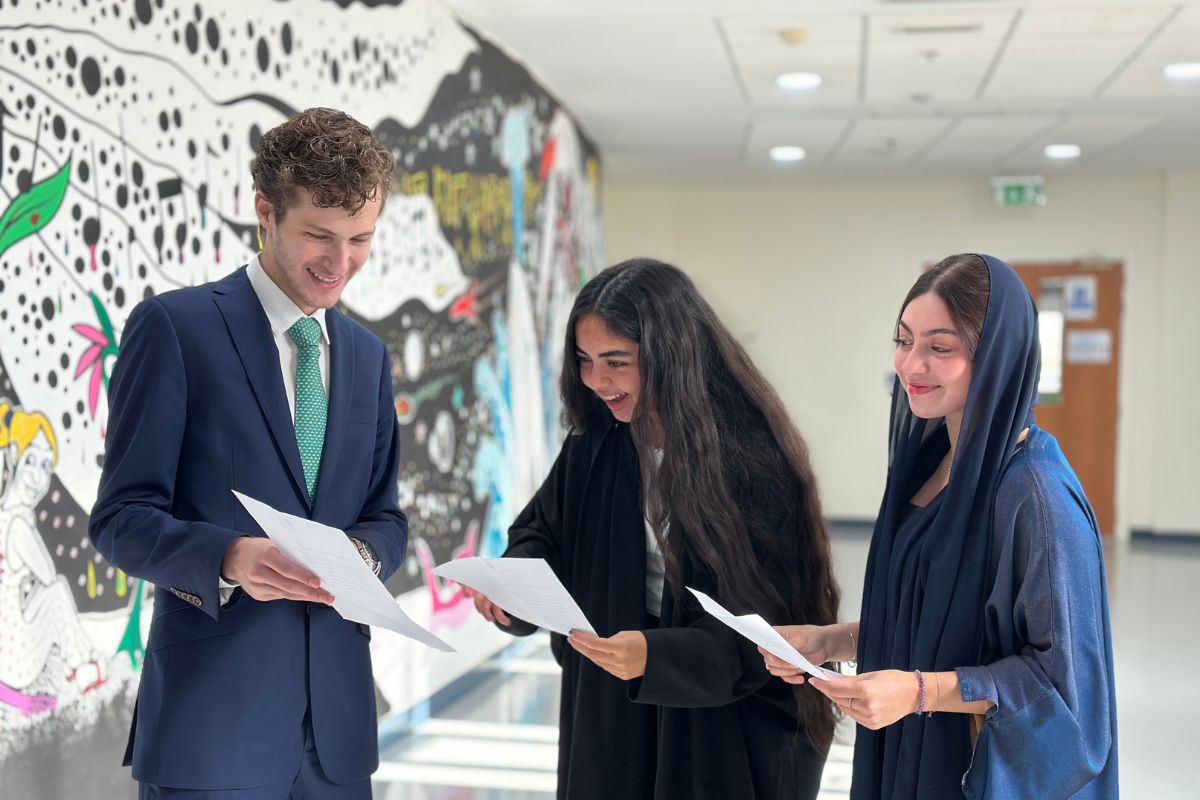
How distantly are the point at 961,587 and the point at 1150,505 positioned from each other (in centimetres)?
1032

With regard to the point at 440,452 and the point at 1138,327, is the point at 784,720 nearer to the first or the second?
the point at 440,452

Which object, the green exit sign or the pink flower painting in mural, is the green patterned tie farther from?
the green exit sign

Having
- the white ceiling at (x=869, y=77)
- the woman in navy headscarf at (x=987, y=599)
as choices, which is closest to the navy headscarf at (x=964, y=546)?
the woman in navy headscarf at (x=987, y=599)

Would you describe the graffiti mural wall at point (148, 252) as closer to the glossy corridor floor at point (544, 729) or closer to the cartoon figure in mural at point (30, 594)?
the cartoon figure in mural at point (30, 594)

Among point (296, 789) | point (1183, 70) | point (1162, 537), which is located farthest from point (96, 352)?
point (1162, 537)

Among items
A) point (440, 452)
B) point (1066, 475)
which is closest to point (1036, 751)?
point (1066, 475)

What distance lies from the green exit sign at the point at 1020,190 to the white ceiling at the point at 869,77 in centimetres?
39

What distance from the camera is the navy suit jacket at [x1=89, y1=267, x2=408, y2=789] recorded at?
58.4 inches

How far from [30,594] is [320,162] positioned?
1537 millimetres

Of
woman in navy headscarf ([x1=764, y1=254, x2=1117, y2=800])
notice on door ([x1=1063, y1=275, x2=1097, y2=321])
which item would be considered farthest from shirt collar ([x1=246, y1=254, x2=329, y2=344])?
notice on door ([x1=1063, y1=275, x2=1097, y2=321])

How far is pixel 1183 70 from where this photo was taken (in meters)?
6.52

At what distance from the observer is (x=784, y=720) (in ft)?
6.31

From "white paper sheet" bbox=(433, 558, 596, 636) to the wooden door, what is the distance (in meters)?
10.0

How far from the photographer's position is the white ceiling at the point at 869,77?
543 centimetres
